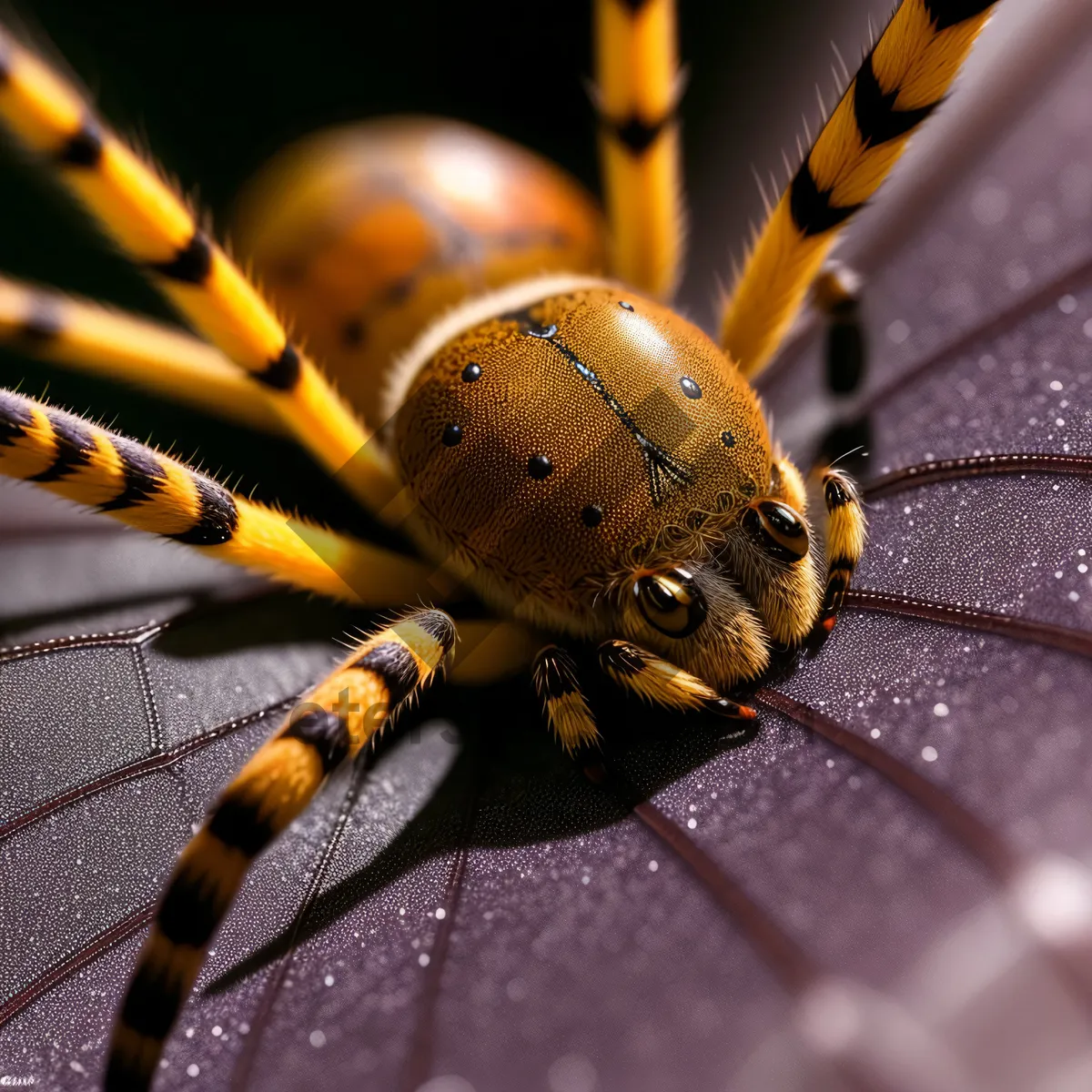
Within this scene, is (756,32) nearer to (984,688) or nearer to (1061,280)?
(1061,280)

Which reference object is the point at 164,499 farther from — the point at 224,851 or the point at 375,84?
the point at 375,84

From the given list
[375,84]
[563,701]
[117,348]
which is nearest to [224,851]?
[563,701]

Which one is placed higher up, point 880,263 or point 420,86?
point 420,86

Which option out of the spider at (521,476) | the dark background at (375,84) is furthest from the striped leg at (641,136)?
the dark background at (375,84)

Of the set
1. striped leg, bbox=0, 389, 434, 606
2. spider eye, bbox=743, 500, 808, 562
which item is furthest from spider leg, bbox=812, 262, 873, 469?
striped leg, bbox=0, 389, 434, 606

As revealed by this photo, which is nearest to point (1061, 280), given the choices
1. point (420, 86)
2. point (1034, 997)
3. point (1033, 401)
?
point (1033, 401)

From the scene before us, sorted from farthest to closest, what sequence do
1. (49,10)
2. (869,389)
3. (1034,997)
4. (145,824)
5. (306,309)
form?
(49,10) < (306,309) < (869,389) < (145,824) < (1034,997)
